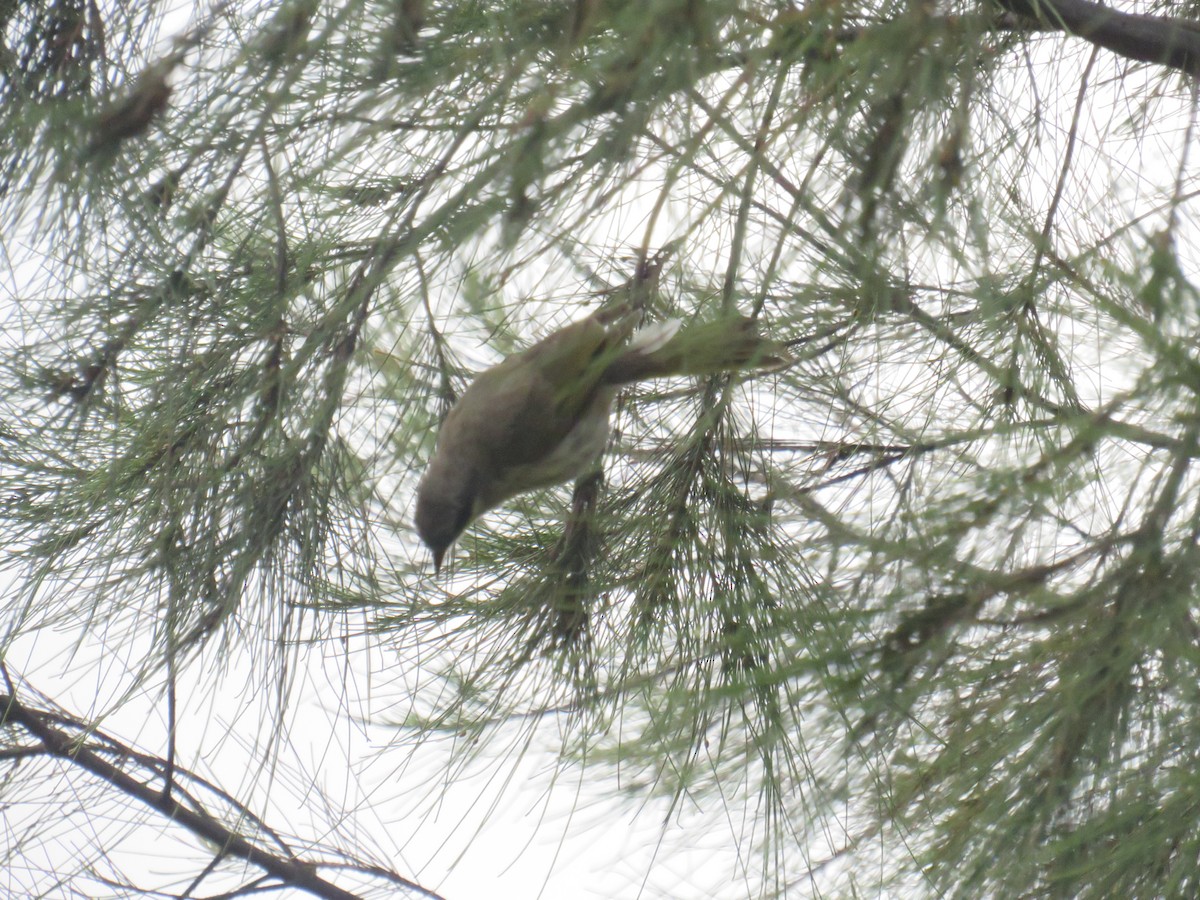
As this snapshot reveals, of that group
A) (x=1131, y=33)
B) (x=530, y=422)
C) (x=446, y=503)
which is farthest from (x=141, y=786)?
(x=1131, y=33)

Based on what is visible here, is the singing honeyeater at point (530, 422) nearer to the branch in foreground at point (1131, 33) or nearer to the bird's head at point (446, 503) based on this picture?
the bird's head at point (446, 503)

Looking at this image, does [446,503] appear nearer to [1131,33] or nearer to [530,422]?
[530,422]

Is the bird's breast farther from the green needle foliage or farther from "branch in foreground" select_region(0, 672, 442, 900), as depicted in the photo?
"branch in foreground" select_region(0, 672, 442, 900)

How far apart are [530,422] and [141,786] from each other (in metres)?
0.72

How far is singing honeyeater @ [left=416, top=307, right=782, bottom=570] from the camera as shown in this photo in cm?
130

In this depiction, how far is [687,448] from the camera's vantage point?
1332 mm

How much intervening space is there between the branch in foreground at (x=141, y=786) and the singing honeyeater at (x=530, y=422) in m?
0.47

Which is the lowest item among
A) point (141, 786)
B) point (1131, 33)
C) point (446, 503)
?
point (141, 786)

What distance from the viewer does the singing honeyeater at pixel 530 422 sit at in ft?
4.28

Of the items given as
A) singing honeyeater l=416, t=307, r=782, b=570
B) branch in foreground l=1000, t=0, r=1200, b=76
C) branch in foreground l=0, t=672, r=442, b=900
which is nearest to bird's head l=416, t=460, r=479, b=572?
singing honeyeater l=416, t=307, r=782, b=570

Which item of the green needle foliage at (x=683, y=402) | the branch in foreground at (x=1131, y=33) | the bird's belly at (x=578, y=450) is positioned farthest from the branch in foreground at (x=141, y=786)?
the branch in foreground at (x=1131, y=33)

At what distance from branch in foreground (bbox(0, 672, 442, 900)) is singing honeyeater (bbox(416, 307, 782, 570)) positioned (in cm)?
47

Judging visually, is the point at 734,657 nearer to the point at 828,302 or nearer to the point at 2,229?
the point at 828,302

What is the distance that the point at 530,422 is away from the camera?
4.71 ft
